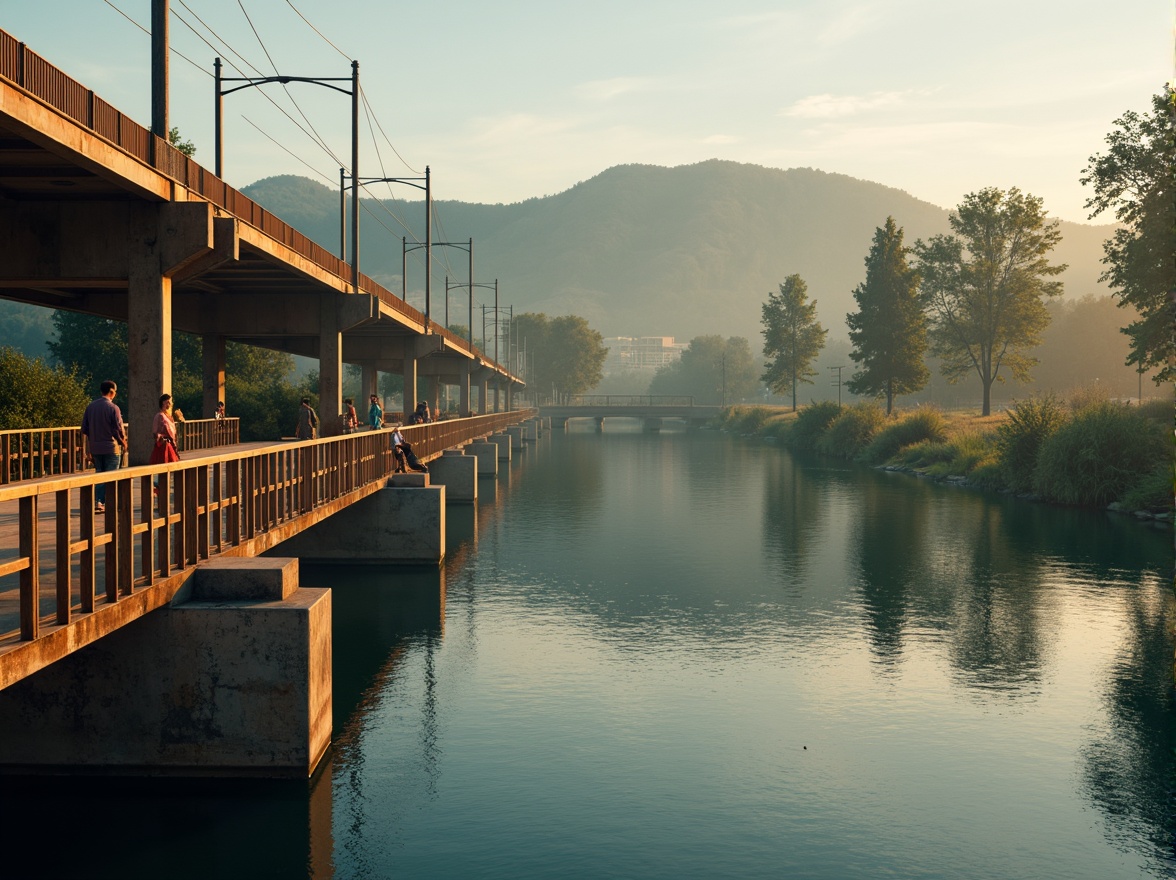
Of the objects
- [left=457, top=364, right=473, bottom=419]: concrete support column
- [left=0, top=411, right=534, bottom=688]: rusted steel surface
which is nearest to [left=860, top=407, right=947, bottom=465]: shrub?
[left=457, top=364, right=473, bottom=419]: concrete support column

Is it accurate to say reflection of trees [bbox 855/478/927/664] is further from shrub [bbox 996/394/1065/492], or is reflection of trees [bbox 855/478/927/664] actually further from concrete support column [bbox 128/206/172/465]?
concrete support column [bbox 128/206/172/465]

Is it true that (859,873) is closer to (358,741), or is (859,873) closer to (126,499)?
(358,741)

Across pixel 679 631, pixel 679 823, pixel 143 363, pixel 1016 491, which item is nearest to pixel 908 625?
pixel 679 631

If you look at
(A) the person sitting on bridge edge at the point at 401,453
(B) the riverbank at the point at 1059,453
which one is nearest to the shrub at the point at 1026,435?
(B) the riverbank at the point at 1059,453

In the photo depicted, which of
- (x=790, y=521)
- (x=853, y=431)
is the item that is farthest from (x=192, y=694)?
(x=853, y=431)

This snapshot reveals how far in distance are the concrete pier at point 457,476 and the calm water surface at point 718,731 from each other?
13178 millimetres

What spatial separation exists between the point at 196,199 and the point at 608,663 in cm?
1068

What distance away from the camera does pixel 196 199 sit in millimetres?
19953

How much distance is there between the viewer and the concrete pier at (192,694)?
11.9 metres

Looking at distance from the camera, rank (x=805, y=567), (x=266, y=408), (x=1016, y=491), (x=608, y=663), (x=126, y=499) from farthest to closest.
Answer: (x=266, y=408) → (x=1016, y=491) → (x=805, y=567) → (x=608, y=663) → (x=126, y=499)

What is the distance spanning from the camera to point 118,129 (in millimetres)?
16203

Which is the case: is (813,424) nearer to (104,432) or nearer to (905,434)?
(905,434)

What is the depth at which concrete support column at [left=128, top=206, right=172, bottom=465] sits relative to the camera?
19266mm

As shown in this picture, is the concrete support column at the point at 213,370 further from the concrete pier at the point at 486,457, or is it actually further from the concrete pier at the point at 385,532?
the concrete pier at the point at 486,457
